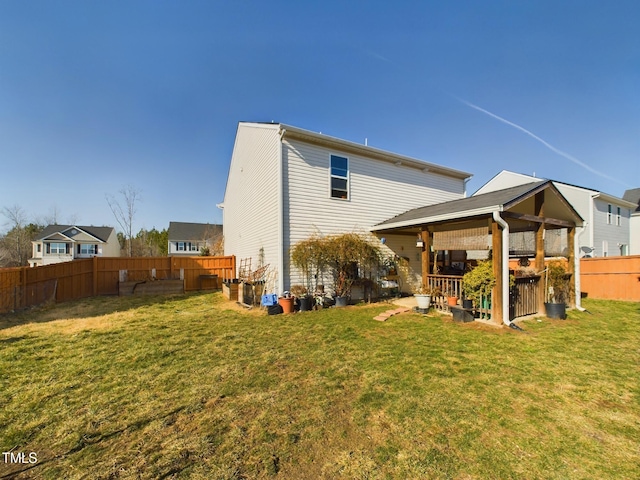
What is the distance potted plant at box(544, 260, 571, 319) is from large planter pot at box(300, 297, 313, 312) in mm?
6823

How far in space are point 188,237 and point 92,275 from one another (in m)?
28.4

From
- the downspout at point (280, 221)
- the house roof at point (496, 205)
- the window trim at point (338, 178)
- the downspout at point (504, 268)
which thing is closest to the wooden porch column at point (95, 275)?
the downspout at point (280, 221)

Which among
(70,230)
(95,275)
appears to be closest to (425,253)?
(95,275)

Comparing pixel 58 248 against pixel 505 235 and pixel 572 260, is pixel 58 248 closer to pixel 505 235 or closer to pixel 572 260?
pixel 505 235

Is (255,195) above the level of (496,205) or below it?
above

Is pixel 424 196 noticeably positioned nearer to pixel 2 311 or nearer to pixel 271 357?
pixel 271 357

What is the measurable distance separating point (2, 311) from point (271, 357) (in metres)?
9.24

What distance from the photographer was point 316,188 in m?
9.53

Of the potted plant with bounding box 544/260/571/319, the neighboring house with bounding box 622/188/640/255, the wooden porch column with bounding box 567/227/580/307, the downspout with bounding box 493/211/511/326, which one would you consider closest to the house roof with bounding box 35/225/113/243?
the downspout with bounding box 493/211/511/326

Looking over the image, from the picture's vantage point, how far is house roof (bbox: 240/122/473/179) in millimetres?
8953

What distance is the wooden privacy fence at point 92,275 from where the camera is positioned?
822 centimetres

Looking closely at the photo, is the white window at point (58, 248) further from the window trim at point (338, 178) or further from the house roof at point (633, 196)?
the house roof at point (633, 196)

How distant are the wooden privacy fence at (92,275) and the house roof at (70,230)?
2918 centimetres

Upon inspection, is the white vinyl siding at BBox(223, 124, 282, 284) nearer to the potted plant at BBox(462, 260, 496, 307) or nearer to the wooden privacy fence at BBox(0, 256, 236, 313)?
the wooden privacy fence at BBox(0, 256, 236, 313)
